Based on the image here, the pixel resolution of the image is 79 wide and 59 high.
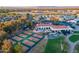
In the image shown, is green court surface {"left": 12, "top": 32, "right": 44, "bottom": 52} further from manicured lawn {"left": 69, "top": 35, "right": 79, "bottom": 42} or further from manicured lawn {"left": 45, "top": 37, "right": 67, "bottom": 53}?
manicured lawn {"left": 69, "top": 35, "right": 79, "bottom": 42}

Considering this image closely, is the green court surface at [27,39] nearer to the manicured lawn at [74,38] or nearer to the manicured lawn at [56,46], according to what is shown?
the manicured lawn at [56,46]

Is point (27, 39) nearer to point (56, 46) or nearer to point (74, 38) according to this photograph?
point (56, 46)

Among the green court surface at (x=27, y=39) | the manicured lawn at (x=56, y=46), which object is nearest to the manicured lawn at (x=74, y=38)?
the manicured lawn at (x=56, y=46)

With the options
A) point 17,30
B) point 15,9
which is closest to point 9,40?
point 17,30

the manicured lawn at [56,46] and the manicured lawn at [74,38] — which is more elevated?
the manicured lawn at [74,38]

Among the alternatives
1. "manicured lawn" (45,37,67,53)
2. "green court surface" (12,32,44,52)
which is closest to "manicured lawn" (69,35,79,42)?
"manicured lawn" (45,37,67,53)

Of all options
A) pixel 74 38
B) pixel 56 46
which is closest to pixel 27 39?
pixel 56 46
